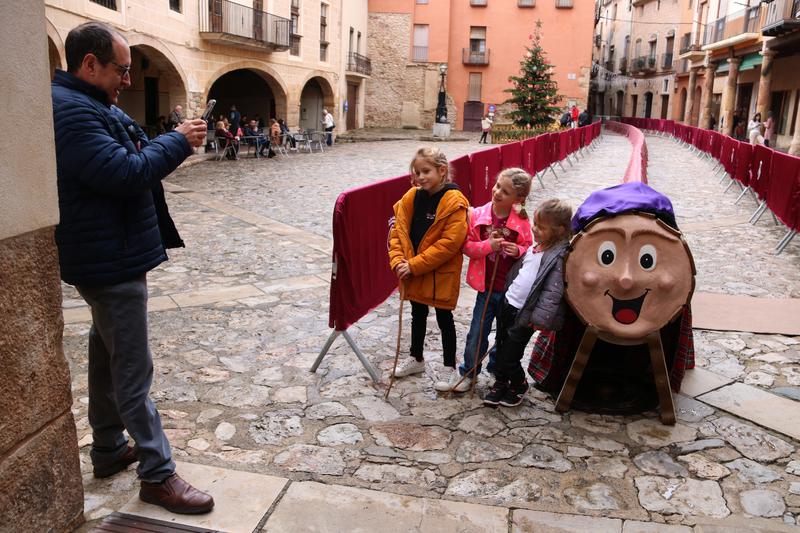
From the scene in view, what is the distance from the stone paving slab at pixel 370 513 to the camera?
2748 mm

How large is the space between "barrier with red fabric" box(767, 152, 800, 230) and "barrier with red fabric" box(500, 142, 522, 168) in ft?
12.9

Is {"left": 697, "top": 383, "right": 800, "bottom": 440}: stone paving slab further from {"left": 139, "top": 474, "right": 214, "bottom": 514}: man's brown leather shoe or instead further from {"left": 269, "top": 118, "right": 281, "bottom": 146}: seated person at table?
{"left": 269, "top": 118, "right": 281, "bottom": 146}: seated person at table

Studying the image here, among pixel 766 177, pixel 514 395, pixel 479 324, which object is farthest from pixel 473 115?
pixel 514 395

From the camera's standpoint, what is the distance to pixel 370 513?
284cm

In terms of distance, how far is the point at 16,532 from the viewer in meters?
2.30

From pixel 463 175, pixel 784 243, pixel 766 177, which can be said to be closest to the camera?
pixel 784 243

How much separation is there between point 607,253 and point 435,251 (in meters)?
0.93

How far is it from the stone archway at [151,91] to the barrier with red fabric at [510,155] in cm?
1076

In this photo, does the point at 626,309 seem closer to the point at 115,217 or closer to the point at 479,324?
the point at 479,324

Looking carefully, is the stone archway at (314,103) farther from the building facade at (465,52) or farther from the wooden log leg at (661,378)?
the wooden log leg at (661,378)

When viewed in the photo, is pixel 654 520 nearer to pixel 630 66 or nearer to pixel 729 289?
pixel 729 289

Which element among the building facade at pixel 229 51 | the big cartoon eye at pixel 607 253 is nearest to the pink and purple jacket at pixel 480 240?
the big cartoon eye at pixel 607 253

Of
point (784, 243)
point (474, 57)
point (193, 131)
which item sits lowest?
point (784, 243)

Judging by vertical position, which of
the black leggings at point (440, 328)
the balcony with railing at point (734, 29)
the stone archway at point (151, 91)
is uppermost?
the balcony with railing at point (734, 29)
